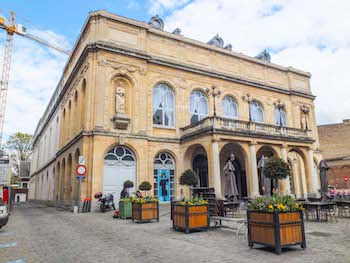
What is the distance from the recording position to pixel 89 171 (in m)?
19.0

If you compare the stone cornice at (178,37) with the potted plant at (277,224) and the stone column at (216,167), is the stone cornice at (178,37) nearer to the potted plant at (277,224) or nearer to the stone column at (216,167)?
the stone column at (216,167)

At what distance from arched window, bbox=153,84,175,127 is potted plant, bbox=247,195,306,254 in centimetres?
1650

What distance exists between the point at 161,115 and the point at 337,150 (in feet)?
103

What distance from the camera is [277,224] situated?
644 cm

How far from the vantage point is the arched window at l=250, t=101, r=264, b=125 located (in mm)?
28500

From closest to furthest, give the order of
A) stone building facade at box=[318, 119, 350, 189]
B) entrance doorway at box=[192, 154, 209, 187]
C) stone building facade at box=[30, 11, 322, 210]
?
stone building facade at box=[30, 11, 322, 210]
entrance doorway at box=[192, 154, 209, 187]
stone building facade at box=[318, 119, 350, 189]

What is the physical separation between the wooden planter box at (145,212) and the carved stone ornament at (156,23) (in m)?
17.9

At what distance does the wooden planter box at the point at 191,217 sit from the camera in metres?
9.38

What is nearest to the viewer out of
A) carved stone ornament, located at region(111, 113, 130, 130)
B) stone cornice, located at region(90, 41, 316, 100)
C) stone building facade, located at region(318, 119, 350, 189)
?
carved stone ornament, located at region(111, 113, 130, 130)

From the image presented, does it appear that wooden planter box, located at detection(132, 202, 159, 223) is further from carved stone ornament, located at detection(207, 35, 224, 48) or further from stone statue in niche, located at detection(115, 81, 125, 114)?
carved stone ornament, located at detection(207, 35, 224, 48)

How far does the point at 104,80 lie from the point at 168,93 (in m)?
5.65

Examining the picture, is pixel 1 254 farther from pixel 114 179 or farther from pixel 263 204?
pixel 114 179

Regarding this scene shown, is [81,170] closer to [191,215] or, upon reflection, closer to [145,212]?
[145,212]

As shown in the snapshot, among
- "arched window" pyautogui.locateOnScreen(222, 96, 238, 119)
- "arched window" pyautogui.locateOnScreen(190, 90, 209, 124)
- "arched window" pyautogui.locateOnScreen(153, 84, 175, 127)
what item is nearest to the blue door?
"arched window" pyautogui.locateOnScreen(153, 84, 175, 127)
